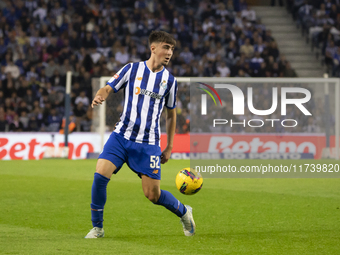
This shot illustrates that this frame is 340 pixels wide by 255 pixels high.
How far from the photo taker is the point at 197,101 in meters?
A: 15.1

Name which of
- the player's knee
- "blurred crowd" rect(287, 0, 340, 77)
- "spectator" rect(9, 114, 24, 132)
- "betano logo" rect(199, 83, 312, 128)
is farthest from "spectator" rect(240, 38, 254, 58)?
the player's knee

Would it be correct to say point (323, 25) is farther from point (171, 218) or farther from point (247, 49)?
point (171, 218)

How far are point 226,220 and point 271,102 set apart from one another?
322 inches

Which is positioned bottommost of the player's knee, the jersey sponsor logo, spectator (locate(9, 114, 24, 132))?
the player's knee

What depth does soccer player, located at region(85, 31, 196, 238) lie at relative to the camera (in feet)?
17.0

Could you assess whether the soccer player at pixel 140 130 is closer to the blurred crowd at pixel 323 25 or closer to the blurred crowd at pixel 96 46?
the blurred crowd at pixel 96 46

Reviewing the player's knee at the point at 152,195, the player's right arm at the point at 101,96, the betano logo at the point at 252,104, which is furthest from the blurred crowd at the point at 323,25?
the player's right arm at the point at 101,96

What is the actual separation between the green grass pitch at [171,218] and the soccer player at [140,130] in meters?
0.41

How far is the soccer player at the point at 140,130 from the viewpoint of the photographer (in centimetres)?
517

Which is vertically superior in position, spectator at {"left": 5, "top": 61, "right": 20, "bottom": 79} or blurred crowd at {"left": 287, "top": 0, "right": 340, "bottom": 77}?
blurred crowd at {"left": 287, "top": 0, "right": 340, "bottom": 77}

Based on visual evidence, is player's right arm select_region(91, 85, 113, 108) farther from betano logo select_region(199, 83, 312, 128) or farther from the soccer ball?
betano logo select_region(199, 83, 312, 128)

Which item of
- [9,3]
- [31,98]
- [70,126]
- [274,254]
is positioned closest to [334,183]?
[274,254]

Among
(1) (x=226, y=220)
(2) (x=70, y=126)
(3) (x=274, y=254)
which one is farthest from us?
(2) (x=70, y=126)

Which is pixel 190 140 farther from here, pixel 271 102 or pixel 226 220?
pixel 226 220
